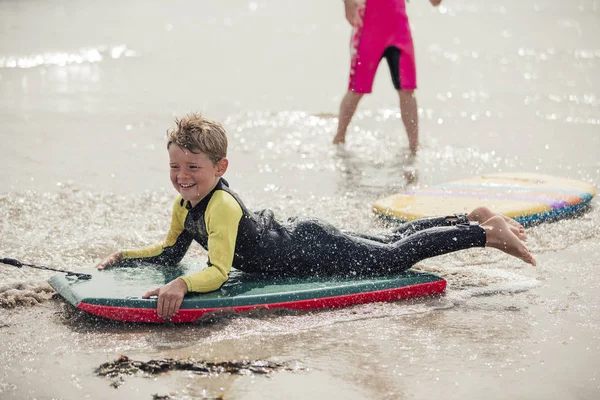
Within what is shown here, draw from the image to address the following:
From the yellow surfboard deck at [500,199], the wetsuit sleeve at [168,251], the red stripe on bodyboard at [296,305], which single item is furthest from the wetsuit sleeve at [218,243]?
the yellow surfboard deck at [500,199]

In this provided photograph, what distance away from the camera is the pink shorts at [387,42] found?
6680 mm

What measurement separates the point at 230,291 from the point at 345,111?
3.58m

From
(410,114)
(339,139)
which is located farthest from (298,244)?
(339,139)

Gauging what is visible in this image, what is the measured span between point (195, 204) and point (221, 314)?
520 millimetres

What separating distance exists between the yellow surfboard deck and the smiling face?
1.66 meters

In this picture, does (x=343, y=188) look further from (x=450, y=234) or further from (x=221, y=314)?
(x=221, y=314)

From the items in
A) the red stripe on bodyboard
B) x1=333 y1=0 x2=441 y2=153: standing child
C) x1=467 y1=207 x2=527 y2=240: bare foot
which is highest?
x1=333 y1=0 x2=441 y2=153: standing child

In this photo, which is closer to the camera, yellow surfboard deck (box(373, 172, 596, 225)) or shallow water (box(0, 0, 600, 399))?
shallow water (box(0, 0, 600, 399))

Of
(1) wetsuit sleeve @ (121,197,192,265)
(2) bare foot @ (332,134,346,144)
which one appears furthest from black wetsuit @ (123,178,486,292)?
(2) bare foot @ (332,134,346,144)

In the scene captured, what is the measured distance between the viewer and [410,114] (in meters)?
6.84

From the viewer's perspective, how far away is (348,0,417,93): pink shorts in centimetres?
668

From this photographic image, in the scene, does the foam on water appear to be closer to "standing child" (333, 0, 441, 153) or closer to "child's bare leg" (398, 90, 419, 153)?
"child's bare leg" (398, 90, 419, 153)

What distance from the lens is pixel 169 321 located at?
355 centimetres

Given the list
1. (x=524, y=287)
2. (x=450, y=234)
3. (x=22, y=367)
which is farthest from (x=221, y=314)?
(x=524, y=287)
